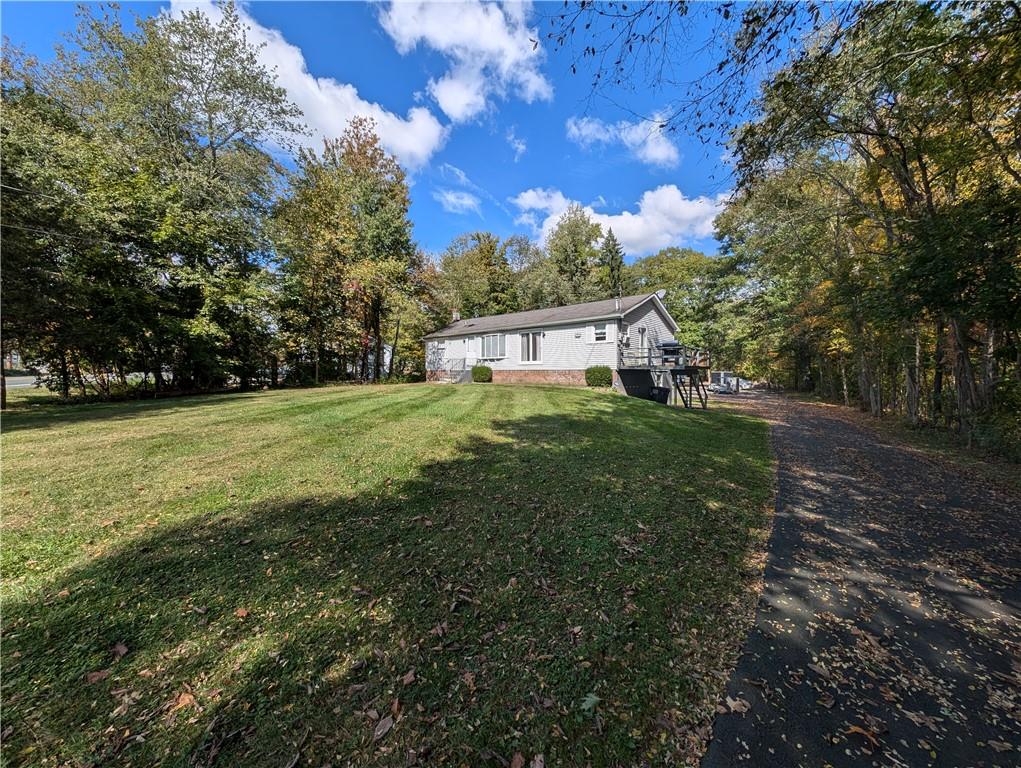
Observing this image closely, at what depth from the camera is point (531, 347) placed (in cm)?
2078

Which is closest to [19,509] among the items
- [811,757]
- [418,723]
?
[418,723]

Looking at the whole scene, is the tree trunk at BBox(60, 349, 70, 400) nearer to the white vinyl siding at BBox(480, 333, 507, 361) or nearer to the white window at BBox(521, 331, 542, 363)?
the white vinyl siding at BBox(480, 333, 507, 361)

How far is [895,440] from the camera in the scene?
29.3 ft

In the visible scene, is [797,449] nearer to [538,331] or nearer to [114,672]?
[114,672]

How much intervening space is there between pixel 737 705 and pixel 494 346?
2091 cm

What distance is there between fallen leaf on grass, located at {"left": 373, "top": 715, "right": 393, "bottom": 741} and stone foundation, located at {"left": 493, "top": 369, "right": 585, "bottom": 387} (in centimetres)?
1721

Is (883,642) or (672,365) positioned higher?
(672,365)

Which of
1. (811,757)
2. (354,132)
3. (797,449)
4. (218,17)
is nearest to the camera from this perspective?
(811,757)

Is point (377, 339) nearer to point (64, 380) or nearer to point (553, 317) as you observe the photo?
point (553, 317)

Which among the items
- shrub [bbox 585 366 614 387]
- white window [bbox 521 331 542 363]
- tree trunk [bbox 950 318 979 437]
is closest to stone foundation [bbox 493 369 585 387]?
white window [bbox 521 331 542 363]

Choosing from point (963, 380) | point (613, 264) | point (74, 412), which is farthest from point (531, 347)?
point (613, 264)

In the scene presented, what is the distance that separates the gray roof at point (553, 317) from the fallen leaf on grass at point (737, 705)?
16.4 m

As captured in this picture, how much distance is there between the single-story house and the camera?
17.7 metres

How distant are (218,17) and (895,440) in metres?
27.7
